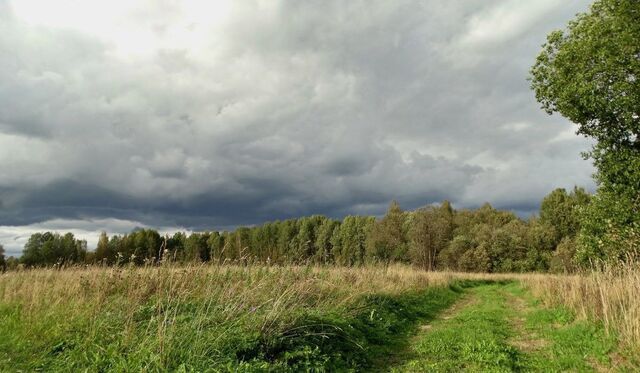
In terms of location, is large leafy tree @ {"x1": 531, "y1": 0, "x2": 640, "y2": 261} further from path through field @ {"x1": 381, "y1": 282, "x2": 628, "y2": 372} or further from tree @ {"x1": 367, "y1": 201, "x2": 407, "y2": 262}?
tree @ {"x1": 367, "y1": 201, "x2": 407, "y2": 262}

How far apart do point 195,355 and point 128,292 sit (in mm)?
4078

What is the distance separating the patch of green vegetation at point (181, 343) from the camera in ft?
20.1

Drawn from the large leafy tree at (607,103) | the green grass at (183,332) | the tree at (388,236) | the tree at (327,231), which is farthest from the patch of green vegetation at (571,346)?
the tree at (327,231)

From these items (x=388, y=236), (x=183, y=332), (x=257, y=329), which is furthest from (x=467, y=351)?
(x=388, y=236)

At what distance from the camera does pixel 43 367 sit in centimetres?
630

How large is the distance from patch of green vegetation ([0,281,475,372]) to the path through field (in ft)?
3.78

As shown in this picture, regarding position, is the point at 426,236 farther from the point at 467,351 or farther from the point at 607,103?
the point at 467,351

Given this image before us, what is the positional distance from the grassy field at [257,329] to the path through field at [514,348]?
3 cm

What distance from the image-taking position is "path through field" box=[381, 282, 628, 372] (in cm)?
775

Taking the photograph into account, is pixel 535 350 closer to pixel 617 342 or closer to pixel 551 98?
pixel 617 342

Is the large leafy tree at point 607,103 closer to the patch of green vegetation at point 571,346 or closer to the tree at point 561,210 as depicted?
the patch of green vegetation at point 571,346

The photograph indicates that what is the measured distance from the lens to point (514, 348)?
930 centimetres

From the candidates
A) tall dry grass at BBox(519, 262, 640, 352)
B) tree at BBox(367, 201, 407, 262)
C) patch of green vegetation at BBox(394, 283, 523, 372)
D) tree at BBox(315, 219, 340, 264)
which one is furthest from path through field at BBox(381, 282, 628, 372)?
tree at BBox(315, 219, 340, 264)

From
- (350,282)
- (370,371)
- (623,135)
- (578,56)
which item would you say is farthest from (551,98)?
(370,371)
